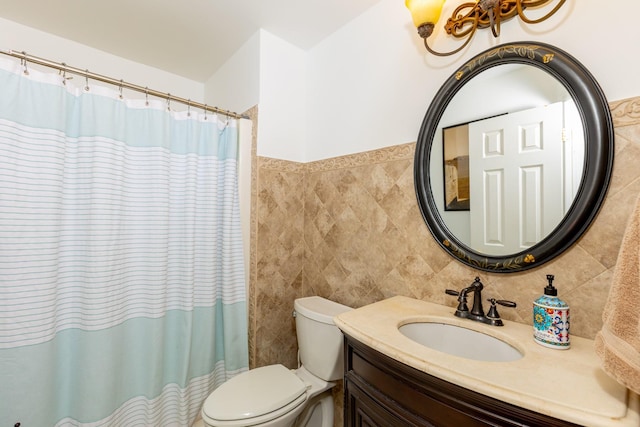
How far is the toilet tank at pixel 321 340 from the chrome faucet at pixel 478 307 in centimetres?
57

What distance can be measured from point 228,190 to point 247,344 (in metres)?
0.94

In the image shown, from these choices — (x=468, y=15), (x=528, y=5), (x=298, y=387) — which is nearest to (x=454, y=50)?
(x=468, y=15)

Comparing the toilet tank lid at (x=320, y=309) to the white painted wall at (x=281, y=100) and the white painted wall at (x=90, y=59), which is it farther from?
the white painted wall at (x=90, y=59)

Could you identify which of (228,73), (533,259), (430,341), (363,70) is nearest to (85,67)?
(228,73)

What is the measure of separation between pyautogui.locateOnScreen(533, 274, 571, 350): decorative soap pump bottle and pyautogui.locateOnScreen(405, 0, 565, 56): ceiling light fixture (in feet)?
3.05

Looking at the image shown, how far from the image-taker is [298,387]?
1262 millimetres

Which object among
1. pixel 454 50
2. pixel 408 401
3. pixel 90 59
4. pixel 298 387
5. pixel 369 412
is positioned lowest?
pixel 298 387

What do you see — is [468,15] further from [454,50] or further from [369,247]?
[369,247]

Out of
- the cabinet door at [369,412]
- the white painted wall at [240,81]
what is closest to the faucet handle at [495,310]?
the cabinet door at [369,412]

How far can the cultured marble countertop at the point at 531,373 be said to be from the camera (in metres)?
0.50

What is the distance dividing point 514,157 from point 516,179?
81mm

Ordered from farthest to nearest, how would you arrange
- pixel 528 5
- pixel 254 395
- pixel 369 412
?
pixel 254 395 → pixel 528 5 → pixel 369 412

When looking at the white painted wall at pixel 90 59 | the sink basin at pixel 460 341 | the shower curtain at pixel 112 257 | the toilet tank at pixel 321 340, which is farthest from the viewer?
the white painted wall at pixel 90 59

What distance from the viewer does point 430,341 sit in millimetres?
1010
